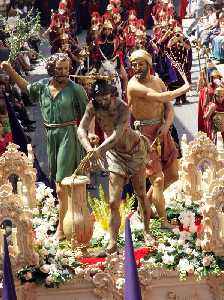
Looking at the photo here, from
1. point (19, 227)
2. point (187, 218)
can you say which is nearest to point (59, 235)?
point (19, 227)

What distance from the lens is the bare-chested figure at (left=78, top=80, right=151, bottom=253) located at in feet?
26.8

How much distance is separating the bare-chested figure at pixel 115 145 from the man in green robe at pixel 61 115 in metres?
0.60

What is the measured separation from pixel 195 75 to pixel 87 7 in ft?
25.2

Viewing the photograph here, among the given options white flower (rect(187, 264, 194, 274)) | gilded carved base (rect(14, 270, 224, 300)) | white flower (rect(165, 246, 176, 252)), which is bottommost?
gilded carved base (rect(14, 270, 224, 300))

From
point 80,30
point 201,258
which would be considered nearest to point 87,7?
point 80,30

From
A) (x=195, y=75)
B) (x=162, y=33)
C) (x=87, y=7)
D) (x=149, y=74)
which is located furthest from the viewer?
(x=87, y=7)

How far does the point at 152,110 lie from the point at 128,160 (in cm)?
89

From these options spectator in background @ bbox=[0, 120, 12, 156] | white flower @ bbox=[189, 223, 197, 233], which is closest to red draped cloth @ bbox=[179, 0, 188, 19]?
spectator in background @ bbox=[0, 120, 12, 156]

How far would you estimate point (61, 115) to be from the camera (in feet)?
29.4

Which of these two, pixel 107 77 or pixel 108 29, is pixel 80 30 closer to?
pixel 108 29

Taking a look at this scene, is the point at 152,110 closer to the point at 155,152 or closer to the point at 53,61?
the point at 155,152

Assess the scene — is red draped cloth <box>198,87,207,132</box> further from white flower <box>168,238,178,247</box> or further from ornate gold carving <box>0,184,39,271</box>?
ornate gold carving <box>0,184,39,271</box>

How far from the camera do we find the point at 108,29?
1627 cm

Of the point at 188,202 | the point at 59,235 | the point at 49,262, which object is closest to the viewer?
the point at 49,262
